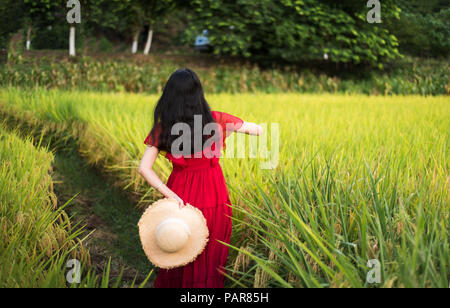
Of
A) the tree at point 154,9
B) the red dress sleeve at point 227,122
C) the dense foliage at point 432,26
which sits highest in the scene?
the tree at point 154,9

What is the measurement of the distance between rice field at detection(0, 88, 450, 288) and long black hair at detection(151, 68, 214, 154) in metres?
0.42

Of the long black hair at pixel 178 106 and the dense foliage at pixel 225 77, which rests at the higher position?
the dense foliage at pixel 225 77

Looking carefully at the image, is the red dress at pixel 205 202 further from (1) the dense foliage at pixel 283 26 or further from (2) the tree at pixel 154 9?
(2) the tree at pixel 154 9

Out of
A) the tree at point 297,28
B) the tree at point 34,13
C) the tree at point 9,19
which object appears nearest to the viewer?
the tree at point 9,19

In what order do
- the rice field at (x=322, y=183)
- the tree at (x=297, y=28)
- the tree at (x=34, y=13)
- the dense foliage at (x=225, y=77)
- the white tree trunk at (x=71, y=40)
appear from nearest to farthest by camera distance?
the rice field at (x=322, y=183)
the tree at (x=34, y=13)
the dense foliage at (x=225, y=77)
the white tree trunk at (x=71, y=40)
the tree at (x=297, y=28)

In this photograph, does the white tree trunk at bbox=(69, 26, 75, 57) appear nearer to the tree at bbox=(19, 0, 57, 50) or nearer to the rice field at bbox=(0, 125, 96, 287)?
the tree at bbox=(19, 0, 57, 50)

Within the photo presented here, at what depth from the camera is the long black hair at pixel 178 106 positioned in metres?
1.35

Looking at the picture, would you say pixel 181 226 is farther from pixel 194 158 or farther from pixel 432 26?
pixel 432 26

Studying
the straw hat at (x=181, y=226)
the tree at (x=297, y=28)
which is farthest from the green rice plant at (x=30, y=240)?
the tree at (x=297, y=28)

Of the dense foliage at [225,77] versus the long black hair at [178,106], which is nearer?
the long black hair at [178,106]

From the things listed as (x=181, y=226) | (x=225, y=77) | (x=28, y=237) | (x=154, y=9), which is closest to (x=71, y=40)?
(x=225, y=77)

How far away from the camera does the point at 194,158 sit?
4.78 ft

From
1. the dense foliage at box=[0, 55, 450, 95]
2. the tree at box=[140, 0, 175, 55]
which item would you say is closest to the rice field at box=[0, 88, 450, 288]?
the dense foliage at box=[0, 55, 450, 95]

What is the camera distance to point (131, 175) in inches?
107
